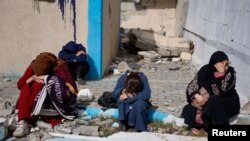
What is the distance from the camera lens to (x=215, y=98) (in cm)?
430

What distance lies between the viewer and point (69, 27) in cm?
731

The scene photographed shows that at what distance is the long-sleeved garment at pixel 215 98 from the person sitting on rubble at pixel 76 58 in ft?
9.47

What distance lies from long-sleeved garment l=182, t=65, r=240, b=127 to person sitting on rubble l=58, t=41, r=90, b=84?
9.47 ft

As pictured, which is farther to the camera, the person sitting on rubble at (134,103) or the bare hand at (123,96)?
the bare hand at (123,96)

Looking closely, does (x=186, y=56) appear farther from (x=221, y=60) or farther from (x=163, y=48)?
(x=221, y=60)

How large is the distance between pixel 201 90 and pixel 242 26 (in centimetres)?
218

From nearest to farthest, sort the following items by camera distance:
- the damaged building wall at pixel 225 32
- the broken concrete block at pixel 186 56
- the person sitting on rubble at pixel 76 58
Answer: the damaged building wall at pixel 225 32
the person sitting on rubble at pixel 76 58
the broken concrete block at pixel 186 56

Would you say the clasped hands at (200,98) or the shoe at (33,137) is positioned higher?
the clasped hands at (200,98)

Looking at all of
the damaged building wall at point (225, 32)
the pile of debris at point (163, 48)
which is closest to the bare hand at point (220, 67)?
the damaged building wall at point (225, 32)

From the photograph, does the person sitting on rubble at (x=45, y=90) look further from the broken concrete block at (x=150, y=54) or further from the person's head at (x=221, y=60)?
the broken concrete block at (x=150, y=54)

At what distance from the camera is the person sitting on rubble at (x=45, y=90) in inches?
187

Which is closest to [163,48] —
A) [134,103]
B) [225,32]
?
[225,32]

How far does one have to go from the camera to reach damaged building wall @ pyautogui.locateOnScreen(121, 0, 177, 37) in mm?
15180

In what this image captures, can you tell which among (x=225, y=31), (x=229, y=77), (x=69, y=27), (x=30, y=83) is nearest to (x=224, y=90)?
(x=229, y=77)
